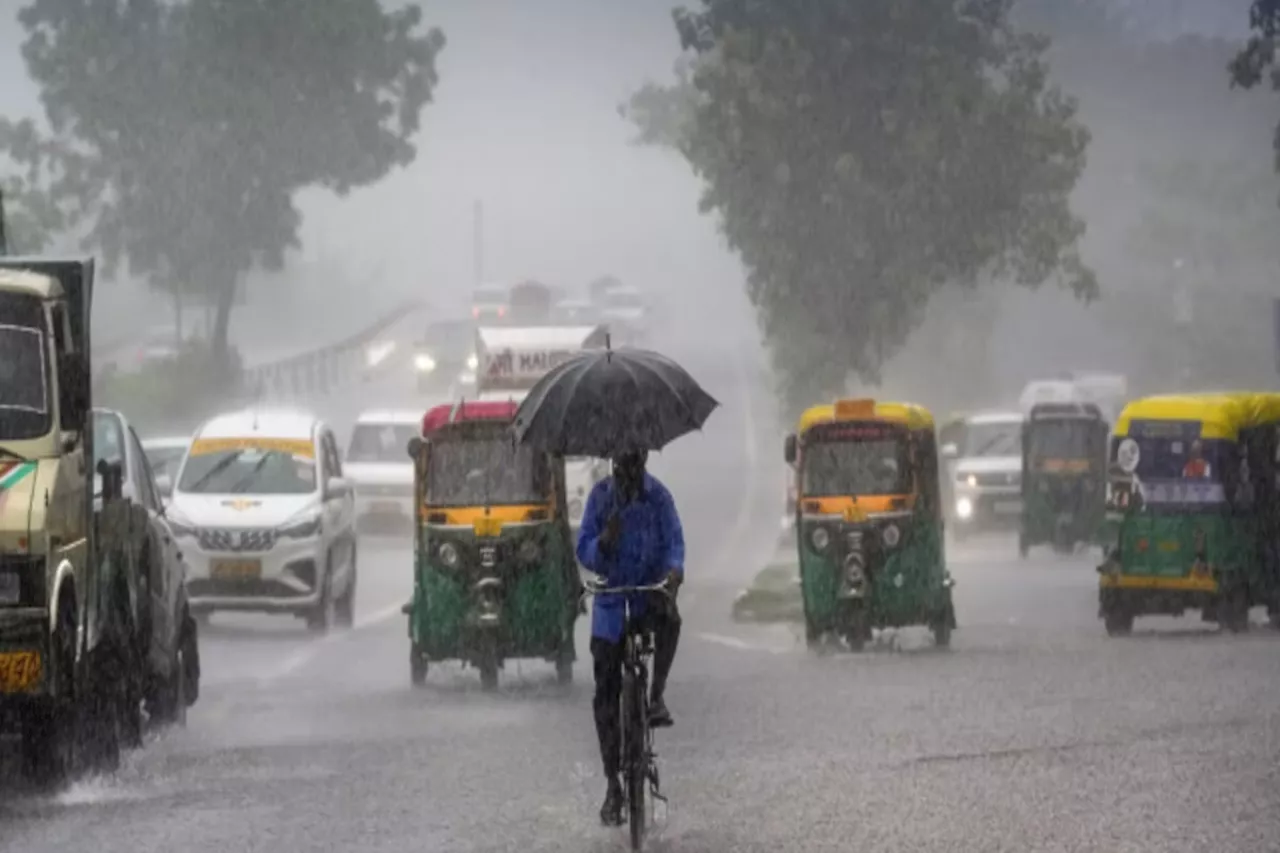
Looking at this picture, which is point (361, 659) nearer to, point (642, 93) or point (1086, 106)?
point (642, 93)

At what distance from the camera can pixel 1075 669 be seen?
23.3 meters

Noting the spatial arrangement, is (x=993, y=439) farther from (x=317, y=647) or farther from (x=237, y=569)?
(x=317, y=647)

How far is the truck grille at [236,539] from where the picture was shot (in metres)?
28.9

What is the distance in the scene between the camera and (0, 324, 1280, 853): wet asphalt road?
13.8 metres

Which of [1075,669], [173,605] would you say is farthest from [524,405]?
[1075,669]

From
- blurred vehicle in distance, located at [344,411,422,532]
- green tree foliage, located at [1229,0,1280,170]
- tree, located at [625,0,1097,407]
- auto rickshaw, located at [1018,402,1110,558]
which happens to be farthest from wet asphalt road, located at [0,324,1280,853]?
tree, located at [625,0,1097,407]

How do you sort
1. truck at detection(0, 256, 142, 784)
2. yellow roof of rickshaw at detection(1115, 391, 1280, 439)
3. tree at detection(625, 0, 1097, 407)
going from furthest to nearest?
tree at detection(625, 0, 1097, 407), yellow roof of rickshaw at detection(1115, 391, 1280, 439), truck at detection(0, 256, 142, 784)

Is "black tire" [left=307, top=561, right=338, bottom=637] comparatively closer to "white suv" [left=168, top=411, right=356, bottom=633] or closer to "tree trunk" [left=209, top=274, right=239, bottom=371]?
"white suv" [left=168, top=411, right=356, bottom=633]

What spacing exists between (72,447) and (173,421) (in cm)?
5566

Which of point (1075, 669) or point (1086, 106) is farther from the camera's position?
point (1086, 106)

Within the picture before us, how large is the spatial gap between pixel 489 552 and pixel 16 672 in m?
7.88

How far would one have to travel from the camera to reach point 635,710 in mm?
13359

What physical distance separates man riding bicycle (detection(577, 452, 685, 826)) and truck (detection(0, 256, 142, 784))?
3166mm

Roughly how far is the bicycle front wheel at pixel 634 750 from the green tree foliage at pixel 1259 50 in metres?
33.4
